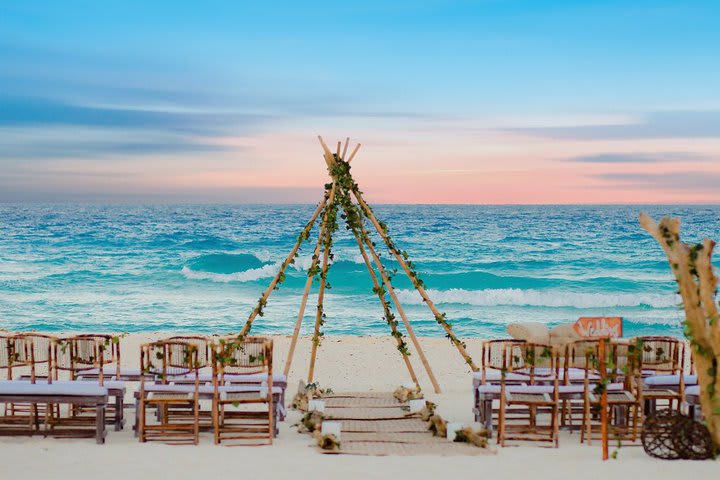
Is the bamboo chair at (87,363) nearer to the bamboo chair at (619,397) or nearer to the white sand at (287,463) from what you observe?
A: the white sand at (287,463)

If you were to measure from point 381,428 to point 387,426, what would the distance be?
0.11 metres

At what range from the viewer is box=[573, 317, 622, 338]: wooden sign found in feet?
28.9

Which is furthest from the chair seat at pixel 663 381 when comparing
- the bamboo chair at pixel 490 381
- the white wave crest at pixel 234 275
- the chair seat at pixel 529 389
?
the white wave crest at pixel 234 275

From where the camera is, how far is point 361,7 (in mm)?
14742

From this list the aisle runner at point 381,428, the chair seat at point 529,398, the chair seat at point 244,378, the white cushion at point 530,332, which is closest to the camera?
the aisle runner at point 381,428

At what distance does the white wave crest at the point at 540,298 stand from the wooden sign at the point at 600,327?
17588 mm

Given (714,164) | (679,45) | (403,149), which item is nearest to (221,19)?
(679,45)

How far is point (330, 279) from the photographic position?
108ft

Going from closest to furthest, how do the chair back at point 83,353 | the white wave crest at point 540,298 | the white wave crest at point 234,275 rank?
1. the chair back at point 83,353
2. the white wave crest at point 540,298
3. the white wave crest at point 234,275

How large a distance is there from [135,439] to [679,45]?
42.0ft

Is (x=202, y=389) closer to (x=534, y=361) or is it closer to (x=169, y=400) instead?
(x=169, y=400)

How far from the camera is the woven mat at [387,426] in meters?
8.55

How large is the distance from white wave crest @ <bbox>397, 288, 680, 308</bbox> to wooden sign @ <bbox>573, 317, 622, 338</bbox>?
57.7ft

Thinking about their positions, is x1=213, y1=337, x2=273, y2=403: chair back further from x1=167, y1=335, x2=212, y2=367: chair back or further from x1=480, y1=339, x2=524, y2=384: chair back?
x1=480, y1=339, x2=524, y2=384: chair back
